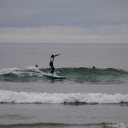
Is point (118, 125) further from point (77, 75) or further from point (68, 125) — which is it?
point (77, 75)

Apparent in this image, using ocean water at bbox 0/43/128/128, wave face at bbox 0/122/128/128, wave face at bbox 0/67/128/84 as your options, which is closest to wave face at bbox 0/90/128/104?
ocean water at bbox 0/43/128/128

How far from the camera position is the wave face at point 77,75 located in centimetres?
2653

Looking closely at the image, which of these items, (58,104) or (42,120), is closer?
(42,120)

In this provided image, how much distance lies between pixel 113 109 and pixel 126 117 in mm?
1777

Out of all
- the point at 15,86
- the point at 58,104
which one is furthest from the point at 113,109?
the point at 15,86

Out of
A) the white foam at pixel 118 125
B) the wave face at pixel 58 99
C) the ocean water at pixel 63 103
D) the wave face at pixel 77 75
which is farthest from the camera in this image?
the wave face at pixel 77 75

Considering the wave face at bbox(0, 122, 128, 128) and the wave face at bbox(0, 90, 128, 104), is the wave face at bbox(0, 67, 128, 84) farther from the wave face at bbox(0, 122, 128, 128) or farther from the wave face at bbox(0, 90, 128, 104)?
the wave face at bbox(0, 122, 128, 128)

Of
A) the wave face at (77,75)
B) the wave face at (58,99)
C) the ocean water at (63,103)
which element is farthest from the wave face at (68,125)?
the wave face at (77,75)

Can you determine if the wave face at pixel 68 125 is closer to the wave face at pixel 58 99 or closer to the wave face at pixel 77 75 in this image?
the wave face at pixel 58 99

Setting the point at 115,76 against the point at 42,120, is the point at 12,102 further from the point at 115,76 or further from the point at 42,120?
the point at 115,76

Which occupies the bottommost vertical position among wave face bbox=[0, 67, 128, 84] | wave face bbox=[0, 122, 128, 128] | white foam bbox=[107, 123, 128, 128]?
wave face bbox=[0, 122, 128, 128]

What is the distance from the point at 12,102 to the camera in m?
17.1

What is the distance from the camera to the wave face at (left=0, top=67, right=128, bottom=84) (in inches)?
1045

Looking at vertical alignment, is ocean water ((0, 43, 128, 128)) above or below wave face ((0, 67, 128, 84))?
below
